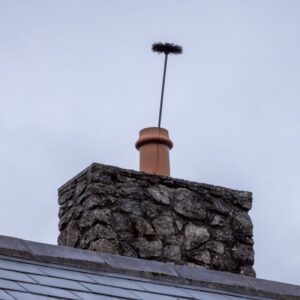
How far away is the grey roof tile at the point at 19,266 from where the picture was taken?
4730 millimetres

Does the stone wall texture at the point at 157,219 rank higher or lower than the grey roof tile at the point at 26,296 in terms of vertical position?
higher

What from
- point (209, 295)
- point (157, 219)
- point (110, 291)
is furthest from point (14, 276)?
point (157, 219)

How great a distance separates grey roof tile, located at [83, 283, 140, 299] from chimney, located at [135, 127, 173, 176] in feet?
10.5

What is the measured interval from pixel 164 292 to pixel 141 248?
2257mm

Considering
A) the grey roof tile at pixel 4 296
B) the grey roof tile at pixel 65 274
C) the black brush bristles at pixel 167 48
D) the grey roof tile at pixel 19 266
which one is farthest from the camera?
the black brush bristles at pixel 167 48

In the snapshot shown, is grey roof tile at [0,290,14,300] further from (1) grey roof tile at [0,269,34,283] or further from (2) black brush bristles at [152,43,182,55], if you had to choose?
(2) black brush bristles at [152,43,182,55]

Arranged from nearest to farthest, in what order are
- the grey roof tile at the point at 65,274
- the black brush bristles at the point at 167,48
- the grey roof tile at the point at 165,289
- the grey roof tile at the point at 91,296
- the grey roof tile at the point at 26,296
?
the grey roof tile at the point at 26,296
the grey roof tile at the point at 91,296
the grey roof tile at the point at 65,274
the grey roof tile at the point at 165,289
the black brush bristles at the point at 167,48

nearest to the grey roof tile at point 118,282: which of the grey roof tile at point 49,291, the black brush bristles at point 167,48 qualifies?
the grey roof tile at point 49,291

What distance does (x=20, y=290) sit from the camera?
13.9ft

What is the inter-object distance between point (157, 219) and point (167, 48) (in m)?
1.63

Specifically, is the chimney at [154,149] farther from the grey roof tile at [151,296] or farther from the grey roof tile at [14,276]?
the grey roof tile at [14,276]

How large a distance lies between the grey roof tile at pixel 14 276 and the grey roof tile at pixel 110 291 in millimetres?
259

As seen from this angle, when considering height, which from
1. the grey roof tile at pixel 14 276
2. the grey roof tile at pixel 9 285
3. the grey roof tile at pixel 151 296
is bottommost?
the grey roof tile at pixel 9 285

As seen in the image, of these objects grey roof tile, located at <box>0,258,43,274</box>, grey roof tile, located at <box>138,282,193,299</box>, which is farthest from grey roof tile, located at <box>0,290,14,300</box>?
grey roof tile, located at <box>138,282,193,299</box>
